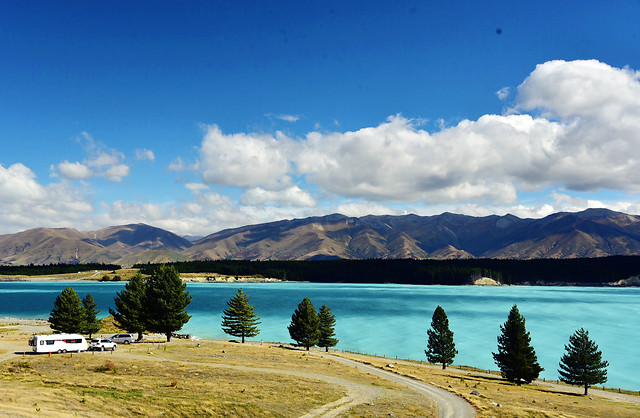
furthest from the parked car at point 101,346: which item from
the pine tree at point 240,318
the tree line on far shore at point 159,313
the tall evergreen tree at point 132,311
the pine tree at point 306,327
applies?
the pine tree at point 306,327

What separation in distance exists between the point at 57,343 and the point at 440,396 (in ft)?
182

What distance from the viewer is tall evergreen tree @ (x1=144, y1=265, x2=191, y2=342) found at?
278 ft

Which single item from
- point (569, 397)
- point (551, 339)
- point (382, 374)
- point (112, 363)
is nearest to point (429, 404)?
point (382, 374)

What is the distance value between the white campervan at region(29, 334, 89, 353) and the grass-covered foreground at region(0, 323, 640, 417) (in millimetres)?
2212

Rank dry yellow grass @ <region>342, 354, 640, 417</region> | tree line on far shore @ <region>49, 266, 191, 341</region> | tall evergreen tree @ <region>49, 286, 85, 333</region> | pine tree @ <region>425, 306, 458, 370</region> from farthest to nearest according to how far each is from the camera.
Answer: tall evergreen tree @ <region>49, 286, 85, 333</region> < tree line on far shore @ <region>49, 266, 191, 341</region> < pine tree @ <region>425, 306, 458, 370</region> < dry yellow grass @ <region>342, 354, 640, 417</region>

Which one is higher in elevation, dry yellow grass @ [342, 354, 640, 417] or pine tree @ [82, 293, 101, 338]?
pine tree @ [82, 293, 101, 338]

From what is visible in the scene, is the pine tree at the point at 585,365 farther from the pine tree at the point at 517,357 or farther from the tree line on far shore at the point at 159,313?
the tree line on far shore at the point at 159,313

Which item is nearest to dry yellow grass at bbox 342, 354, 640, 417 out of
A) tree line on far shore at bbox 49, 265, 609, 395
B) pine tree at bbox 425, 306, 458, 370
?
tree line on far shore at bbox 49, 265, 609, 395

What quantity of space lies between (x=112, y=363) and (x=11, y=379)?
11530mm

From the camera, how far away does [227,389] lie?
4566 cm

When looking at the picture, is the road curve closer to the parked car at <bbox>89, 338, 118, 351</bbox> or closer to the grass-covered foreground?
the grass-covered foreground

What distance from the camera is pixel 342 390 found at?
4853cm

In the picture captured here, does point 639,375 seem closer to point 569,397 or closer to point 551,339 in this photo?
point 551,339

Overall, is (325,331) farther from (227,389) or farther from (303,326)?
(227,389)
